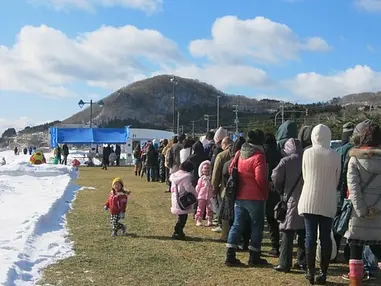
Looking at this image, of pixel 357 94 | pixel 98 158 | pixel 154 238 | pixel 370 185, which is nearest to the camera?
pixel 370 185

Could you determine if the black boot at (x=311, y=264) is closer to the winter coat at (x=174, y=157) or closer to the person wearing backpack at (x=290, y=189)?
the person wearing backpack at (x=290, y=189)

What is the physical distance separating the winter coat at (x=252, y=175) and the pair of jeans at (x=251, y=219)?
0.09 metres

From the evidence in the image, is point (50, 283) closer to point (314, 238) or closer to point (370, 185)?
point (314, 238)

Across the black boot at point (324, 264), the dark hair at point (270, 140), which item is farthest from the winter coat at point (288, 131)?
the black boot at point (324, 264)

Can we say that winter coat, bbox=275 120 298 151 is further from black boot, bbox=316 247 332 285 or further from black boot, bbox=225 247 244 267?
black boot, bbox=316 247 332 285

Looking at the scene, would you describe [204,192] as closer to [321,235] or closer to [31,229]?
[31,229]

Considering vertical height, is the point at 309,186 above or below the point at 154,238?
above

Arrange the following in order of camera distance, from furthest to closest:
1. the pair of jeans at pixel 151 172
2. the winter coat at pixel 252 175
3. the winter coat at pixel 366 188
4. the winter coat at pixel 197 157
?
the pair of jeans at pixel 151 172 → the winter coat at pixel 197 157 → the winter coat at pixel 252 175 → the winter coat at pixel 366 188

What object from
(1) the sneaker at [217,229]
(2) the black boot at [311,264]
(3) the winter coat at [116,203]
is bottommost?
(1) the sneaker at [217,229]

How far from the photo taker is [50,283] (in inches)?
221

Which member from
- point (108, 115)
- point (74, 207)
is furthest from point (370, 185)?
point (108, 115)

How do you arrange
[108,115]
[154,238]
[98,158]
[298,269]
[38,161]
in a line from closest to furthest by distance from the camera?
[298,269] → [154,238] → [38,161] → [98,158] → [108,115]

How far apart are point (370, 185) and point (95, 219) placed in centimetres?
642

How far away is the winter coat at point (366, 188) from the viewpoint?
5098 mm
